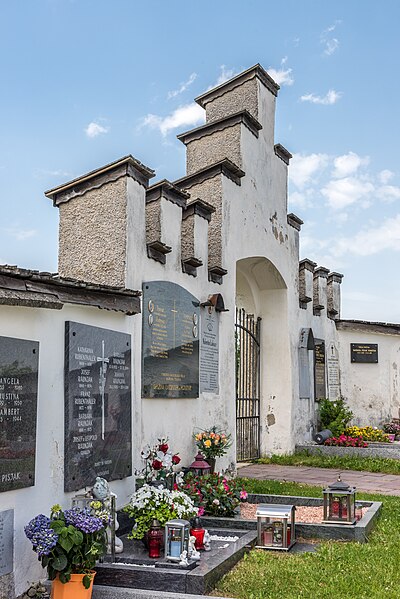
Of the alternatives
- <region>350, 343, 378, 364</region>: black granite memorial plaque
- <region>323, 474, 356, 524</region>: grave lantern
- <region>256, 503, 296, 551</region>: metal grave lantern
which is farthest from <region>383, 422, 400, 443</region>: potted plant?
<region>256, 503, 296, 551</region>: metal grave lantern

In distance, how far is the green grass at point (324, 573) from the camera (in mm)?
4742

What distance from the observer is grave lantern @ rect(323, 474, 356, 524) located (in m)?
6.50

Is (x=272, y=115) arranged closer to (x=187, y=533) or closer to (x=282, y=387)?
(x=282, y=387)

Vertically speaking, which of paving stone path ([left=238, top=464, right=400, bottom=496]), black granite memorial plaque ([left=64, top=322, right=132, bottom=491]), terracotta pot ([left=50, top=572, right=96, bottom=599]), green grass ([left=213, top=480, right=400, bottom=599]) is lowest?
green grass ([left=213, top=480, right=400, bottom=599])

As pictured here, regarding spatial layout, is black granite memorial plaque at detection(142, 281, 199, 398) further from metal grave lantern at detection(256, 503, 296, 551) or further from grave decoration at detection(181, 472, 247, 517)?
metal grave lantern at detection(256, 503, 296, 551)

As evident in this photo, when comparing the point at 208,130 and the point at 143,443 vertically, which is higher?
the point at 208,130

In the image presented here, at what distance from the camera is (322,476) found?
1030 cm

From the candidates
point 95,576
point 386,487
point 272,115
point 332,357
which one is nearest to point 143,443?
point 95,576

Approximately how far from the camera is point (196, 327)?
27.4 ft

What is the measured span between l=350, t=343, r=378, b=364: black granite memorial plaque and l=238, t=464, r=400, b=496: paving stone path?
4.31 m

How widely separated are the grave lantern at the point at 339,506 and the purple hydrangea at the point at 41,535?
118 inches

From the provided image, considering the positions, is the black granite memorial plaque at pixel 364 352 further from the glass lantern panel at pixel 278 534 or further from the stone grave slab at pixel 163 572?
the stone grave slab at pixel 163 572

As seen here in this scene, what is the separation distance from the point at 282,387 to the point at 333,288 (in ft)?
11.1

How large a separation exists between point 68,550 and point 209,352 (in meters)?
4.68
